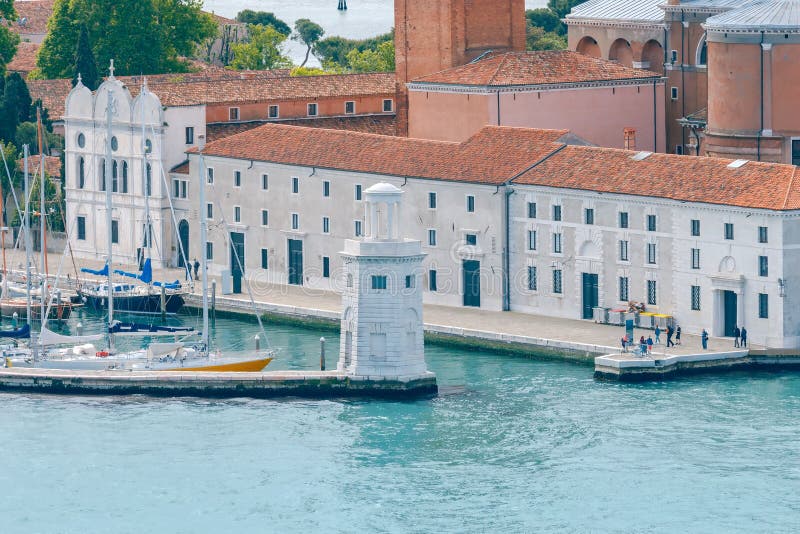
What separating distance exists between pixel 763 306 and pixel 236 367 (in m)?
10.6

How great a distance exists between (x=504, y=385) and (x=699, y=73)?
722 inches

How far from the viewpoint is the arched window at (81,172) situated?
69.3 meters

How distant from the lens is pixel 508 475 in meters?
46.0

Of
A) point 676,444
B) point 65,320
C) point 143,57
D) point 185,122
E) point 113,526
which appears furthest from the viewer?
point 143,57

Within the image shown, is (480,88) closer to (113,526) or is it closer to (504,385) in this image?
(504,385)

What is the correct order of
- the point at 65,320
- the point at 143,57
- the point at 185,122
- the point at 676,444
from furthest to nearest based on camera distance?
1. the point at 143,57
2. the point at 185,122
3. the point at 65,320
4. the point at 676,444

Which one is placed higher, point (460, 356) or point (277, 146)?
point (277, 146)

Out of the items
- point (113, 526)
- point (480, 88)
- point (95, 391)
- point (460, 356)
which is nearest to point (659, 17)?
point (480, 88)

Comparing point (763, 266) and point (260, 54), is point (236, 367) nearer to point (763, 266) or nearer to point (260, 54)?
point (763, 266)

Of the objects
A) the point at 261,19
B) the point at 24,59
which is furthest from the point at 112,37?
the point at 261,19

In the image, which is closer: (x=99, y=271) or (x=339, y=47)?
(x=99, y=271)

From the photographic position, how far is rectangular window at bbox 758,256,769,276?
54.0 metres

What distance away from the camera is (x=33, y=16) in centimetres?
11169

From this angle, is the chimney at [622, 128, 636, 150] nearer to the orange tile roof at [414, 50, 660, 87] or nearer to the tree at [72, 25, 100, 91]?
the orange tile roof at [414, 50, 660, 87]
